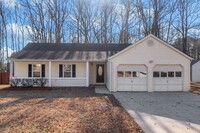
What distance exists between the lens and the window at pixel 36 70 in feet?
63.5

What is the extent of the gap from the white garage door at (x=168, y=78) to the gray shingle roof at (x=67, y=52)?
4952mm

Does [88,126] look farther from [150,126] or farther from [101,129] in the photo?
[150,126]

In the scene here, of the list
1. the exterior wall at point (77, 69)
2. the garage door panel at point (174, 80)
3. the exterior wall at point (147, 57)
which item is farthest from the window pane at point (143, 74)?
the exterior wall at point (77, 69)

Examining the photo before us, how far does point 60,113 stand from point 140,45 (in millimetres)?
9757

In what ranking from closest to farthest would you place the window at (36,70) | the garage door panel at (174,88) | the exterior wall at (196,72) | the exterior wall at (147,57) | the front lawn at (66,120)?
1. the front lawn at (66,120)
2. the exterior wall at (147,57)
3. the garage door panel at (174,88)
4. the window at (36,70)
5. the exterior wall at (196,72)

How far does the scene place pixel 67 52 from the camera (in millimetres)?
20797

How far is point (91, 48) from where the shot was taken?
2239 centimetres

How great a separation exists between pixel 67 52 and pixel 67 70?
2095mm

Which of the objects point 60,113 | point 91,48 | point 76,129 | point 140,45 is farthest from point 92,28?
point 76,129

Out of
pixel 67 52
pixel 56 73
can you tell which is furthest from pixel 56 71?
pixel 67 52

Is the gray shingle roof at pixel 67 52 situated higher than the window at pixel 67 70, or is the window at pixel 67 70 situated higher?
the gray shingle roof at pixel 67 52

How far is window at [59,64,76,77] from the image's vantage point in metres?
19.5

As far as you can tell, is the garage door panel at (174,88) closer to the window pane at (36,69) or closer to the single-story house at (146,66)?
the single-story house at (146,66)

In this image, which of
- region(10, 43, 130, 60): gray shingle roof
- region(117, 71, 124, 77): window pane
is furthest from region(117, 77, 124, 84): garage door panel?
region(10, 43, 130, 60): gray shingle roof
